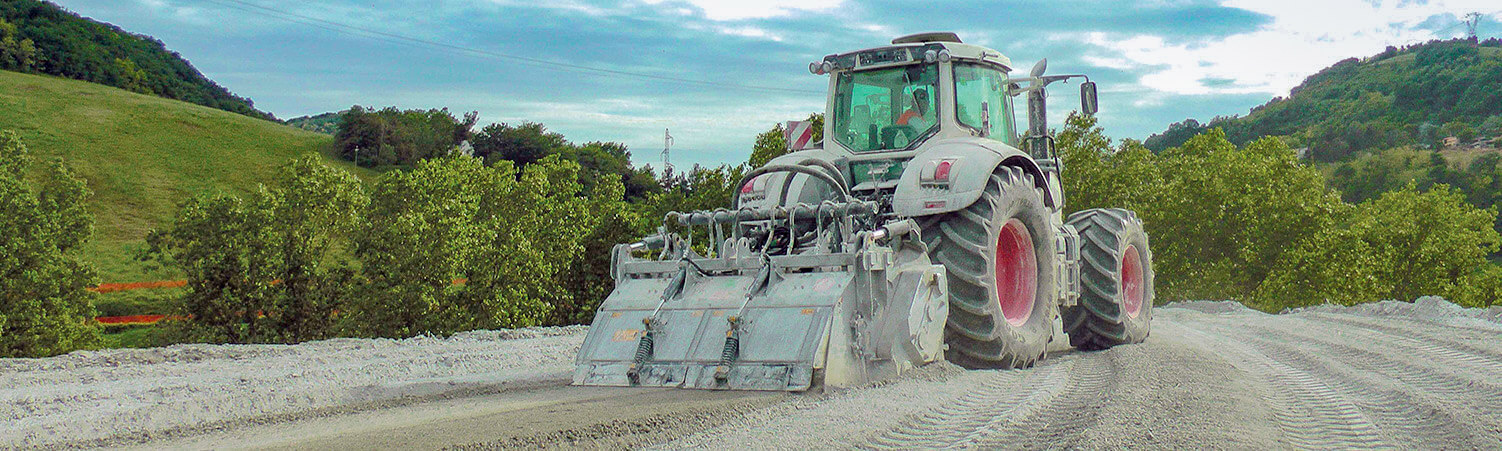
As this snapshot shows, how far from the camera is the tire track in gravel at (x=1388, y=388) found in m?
4.45

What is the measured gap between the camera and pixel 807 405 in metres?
5.13

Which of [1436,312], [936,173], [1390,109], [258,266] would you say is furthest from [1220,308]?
[1390,109]

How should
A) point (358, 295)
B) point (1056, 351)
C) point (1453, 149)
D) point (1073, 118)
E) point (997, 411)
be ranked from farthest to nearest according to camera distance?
point (1453, 149) → point (1073, 118) → point (358, 295) → point (1056, 351) → point (997, 411)

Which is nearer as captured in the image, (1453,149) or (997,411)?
(997,411)

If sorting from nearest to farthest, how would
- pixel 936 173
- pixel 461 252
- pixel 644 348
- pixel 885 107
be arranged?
1. pixel 644 348
2. pixel 936 173
3. pixel 885 107
4. pixel 461 252

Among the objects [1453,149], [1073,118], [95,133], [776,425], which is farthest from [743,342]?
[1453,149]

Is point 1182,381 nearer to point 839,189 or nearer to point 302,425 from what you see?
point 839,189

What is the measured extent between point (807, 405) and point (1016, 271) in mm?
3044

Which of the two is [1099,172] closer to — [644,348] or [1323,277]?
[1323,277]

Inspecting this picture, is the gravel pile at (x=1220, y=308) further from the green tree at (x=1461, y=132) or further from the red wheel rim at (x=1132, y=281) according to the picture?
the green tree at (x=1461, y=132)

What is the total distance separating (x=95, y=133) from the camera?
204 ft

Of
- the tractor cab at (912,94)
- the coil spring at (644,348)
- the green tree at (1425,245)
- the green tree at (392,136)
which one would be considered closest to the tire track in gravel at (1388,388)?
the tractor cab at (912,94)

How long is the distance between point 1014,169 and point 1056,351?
68.7 inches

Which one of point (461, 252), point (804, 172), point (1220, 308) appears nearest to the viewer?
point (804, 172)
